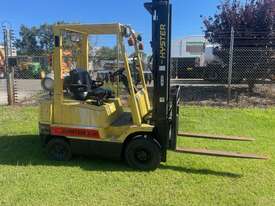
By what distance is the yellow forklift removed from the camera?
5016 mm

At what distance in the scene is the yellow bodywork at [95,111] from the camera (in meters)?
5.04

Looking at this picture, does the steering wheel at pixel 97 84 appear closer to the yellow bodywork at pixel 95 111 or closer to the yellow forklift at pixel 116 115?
the yellow forklift at pixel 116 115

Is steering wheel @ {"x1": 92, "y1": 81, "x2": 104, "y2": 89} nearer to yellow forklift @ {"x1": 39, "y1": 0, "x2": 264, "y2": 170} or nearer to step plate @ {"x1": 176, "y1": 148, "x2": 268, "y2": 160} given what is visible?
yellow forklift @ {"x1": 39, "y1": 0, "x2": 264, "y2": 170}

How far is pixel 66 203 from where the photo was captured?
4039 mm

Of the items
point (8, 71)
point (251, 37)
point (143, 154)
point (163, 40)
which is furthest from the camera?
point (251, 37)

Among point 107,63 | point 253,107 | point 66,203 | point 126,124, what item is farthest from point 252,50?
point 66,203

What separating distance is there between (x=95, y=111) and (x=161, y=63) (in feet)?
4.19

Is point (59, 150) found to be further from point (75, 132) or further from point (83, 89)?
point (83, 89)

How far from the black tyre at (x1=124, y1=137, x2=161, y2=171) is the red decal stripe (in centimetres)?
58

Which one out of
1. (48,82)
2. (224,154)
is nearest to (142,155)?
(224,154)

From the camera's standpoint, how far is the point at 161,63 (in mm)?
5043

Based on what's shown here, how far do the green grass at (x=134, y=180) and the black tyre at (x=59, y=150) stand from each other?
157 mm

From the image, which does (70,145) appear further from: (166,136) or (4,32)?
(4,32)

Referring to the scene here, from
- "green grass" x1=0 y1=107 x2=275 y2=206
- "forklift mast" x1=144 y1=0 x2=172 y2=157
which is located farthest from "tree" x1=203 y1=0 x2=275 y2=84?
"forklift mast" x1=144 y1=0 x2=172 y2=157
